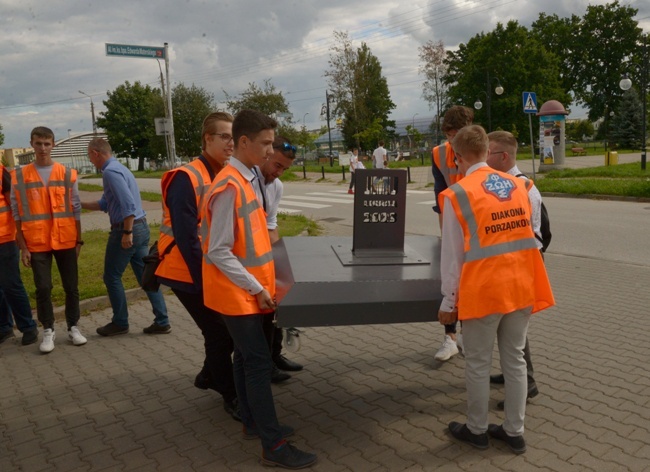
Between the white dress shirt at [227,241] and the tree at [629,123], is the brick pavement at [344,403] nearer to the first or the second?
the white dress shirt at [227,241]

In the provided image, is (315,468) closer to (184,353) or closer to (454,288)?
(454,288)

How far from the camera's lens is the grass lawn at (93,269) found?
7.02 m

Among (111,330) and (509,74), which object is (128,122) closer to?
(509,74)

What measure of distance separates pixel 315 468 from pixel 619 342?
3.14 meters

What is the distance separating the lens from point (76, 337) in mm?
Result: 5438

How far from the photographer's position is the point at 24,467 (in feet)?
10.8

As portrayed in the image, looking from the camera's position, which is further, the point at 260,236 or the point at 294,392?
the point at 294,392

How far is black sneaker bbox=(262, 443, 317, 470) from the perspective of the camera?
3.11 metres

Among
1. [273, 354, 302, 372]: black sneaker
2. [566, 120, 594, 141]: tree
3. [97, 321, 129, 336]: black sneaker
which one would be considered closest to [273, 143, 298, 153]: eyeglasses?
[273, 354, 302, 372]: black sneaker

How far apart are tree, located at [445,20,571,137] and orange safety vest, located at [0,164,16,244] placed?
49.1 m

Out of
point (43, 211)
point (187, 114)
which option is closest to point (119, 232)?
point (43, 211)

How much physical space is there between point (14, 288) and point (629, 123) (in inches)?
2023

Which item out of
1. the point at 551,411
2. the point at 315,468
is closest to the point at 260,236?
the point at 315,468

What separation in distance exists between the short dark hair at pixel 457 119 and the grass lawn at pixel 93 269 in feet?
15.6
